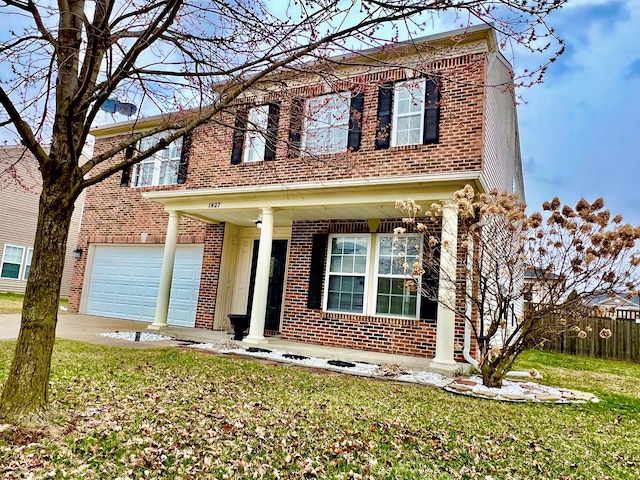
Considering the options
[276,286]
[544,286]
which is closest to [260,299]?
[276,286]

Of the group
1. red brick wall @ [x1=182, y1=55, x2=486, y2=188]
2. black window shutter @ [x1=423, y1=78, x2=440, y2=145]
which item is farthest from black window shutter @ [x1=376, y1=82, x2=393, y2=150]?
black window shutter @ [x1=423, y1=78, x2=440, y2=145]

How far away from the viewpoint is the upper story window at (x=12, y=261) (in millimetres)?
18906

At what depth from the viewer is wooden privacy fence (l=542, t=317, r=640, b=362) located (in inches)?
440

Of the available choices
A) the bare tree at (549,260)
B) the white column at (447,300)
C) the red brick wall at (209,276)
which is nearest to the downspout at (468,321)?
the white column at (447,300)

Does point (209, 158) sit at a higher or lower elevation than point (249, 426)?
higher

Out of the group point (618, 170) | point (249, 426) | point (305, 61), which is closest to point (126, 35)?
point (305, 61)

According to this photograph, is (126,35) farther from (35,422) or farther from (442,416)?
(442,416)

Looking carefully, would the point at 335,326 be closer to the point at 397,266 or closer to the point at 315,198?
the point at 397,266

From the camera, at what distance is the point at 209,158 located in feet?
33.2

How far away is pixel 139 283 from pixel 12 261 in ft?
37.4

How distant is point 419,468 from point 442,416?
1.40 m

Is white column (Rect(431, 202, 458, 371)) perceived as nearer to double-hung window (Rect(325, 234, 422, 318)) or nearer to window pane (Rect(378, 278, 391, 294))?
double-hung window (Rect(325, 234, 422, 318))

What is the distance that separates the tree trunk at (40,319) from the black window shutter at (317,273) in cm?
595

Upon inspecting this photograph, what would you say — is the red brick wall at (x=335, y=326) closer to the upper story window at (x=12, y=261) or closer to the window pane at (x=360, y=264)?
the window pane at (x=360, y=264)
